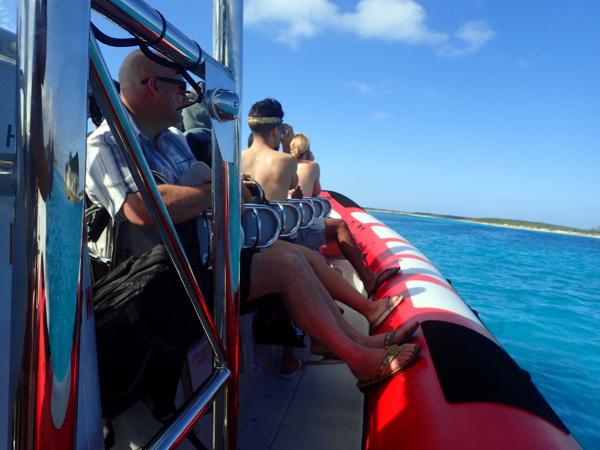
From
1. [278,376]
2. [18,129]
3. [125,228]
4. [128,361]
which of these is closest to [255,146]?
[278,376]

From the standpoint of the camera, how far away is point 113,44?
1.66ft

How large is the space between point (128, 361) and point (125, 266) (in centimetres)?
21

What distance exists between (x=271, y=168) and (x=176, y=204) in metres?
1.60

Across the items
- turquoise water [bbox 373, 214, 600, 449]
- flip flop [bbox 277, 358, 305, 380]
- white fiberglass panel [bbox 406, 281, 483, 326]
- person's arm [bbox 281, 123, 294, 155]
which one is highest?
person's arm [bbox 281, 123, 294, 155]

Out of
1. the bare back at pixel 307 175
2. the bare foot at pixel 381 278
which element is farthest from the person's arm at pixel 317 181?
the bare foot at pixel 381 278

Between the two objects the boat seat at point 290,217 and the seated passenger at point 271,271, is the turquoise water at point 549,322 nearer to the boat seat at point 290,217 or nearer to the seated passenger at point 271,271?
the seated passenger at point 271,271

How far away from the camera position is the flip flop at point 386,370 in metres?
1.22

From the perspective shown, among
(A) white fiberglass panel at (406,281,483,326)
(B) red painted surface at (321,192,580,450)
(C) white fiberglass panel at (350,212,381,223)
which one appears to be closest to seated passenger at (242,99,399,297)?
(A) white fiberglass panel at (406,281,483,326)

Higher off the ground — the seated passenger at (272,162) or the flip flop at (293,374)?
the seated passenger at (272,162)

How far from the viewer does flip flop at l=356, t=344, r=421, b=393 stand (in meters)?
1.22

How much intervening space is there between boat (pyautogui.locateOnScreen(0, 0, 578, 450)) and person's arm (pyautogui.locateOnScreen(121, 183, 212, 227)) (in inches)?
13.1

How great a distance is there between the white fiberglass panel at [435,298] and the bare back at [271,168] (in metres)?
1.04

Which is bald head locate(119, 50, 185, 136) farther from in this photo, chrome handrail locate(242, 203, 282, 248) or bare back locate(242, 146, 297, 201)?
bare back locate(242, 146, 297, 201)

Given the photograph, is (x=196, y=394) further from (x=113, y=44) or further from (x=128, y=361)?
(x=113, y=44)
